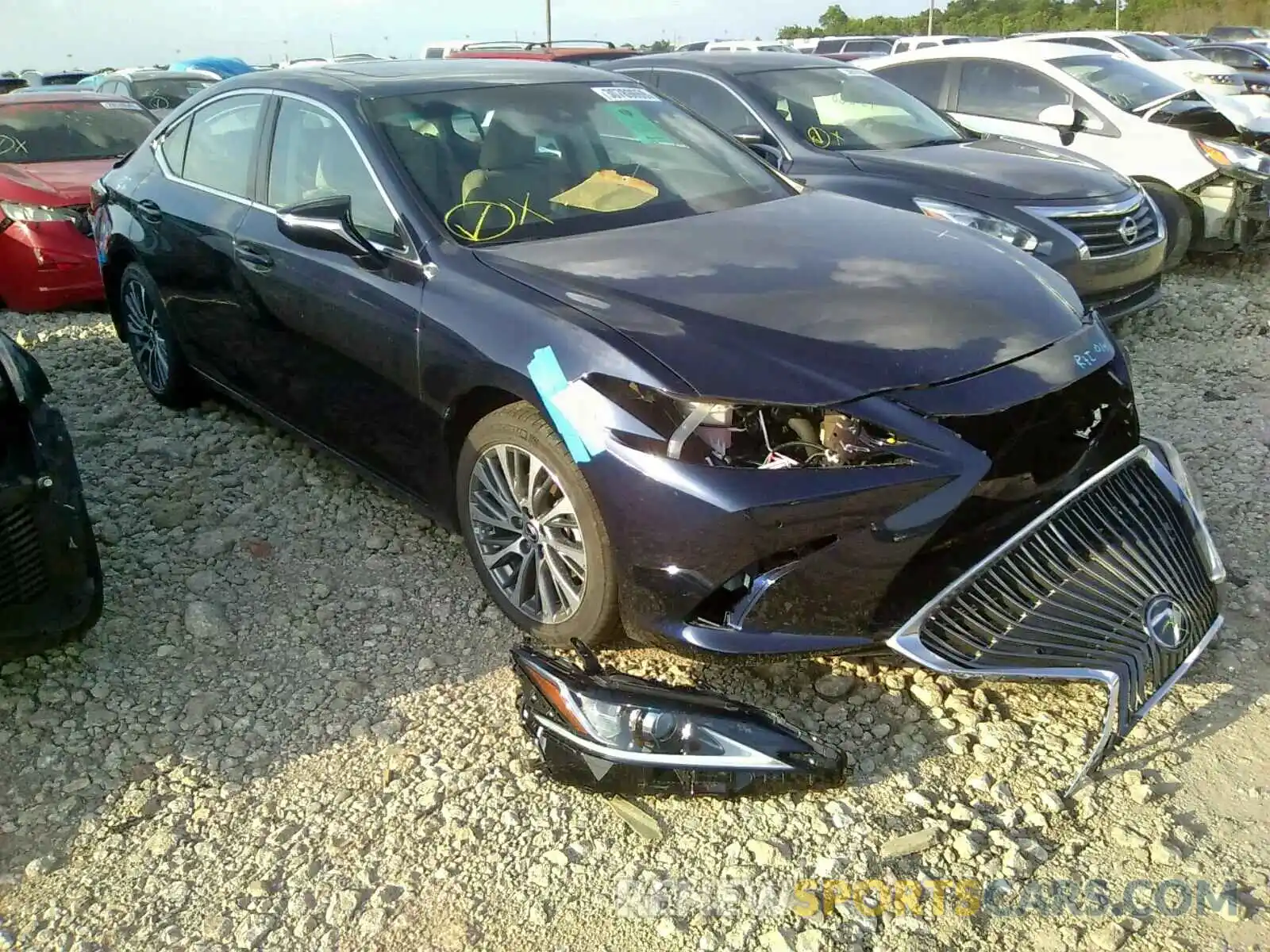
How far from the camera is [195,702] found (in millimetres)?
3062

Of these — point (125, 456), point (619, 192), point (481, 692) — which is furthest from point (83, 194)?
point (481, 692)

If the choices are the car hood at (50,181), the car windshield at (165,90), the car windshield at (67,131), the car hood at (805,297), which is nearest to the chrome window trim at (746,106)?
the car hood at (805,297)

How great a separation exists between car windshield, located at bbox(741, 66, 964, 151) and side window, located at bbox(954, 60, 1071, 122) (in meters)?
1.31

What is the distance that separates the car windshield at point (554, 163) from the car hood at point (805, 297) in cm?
18

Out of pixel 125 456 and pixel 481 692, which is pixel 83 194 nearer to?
pixel 125 456

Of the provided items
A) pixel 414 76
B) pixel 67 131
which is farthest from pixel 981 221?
pixel 67 131

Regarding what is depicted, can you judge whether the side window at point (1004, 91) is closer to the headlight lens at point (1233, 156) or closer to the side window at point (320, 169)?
the headlight lens at point (1233, 156)

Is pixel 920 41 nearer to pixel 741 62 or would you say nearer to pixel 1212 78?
pixel 1212 78

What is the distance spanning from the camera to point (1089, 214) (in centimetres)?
563

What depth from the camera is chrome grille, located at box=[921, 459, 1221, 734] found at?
2.56m

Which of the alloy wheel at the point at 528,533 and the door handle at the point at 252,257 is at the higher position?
the door handle at the point at 252,257

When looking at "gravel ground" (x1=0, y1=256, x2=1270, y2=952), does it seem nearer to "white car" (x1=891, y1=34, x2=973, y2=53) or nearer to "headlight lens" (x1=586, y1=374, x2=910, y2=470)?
"headlight lens" (x1=586, y1=374, x2=910, y2=470)

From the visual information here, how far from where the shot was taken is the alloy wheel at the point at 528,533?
9.70 ft

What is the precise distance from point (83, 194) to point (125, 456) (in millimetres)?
3036
